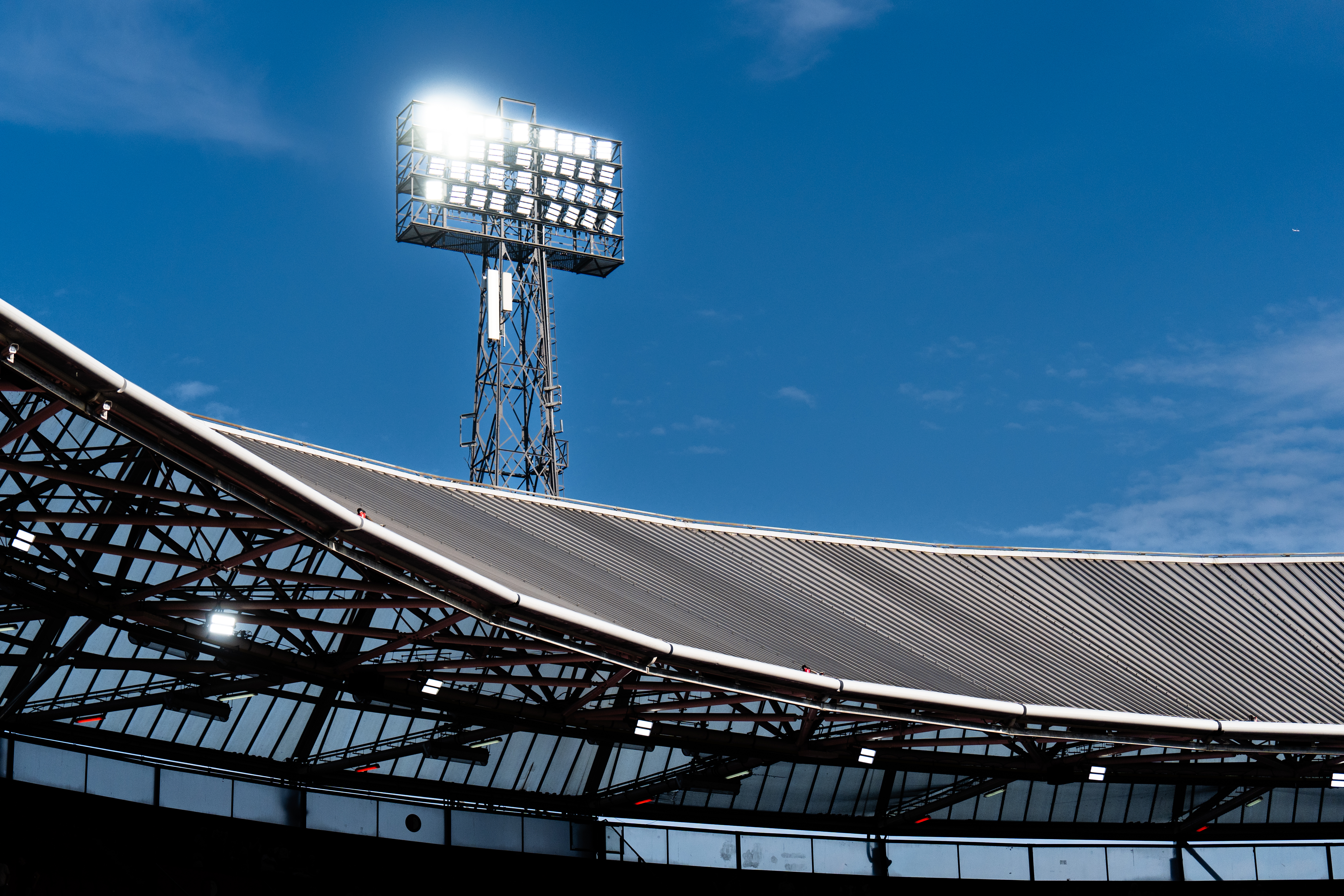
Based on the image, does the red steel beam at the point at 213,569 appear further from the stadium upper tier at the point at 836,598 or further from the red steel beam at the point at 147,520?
the stadium upper tier at the point at 836,598

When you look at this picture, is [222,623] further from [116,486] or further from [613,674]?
[613,674]

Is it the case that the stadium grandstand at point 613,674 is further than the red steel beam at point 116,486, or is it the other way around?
the stadium grandstand at point 613,674

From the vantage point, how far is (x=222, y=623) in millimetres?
26172

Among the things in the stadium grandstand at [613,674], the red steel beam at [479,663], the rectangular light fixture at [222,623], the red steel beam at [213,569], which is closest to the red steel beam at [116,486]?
the stadium grandstand at [613,674]

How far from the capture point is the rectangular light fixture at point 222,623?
26.1 meters

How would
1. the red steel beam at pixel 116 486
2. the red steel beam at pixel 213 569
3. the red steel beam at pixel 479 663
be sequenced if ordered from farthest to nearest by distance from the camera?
the red steel beam at pixel 479 663 < the red steel beam at pixel 213 569 < the red steel beam at pixel 116 486

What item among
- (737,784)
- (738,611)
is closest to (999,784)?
(737,784)

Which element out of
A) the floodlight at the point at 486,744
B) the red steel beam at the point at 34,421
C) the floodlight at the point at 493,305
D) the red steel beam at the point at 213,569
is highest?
the floodlight at the point at 493,305

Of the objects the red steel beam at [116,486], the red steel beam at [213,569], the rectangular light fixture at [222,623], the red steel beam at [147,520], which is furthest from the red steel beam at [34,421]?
the rectangular light fixture at [222,623]

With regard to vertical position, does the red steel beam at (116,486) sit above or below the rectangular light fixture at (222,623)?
above

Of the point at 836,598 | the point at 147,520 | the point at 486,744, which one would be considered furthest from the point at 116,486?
the point at 836,598

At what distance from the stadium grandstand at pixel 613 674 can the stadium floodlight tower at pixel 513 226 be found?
54.7 feet

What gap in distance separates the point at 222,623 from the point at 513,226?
40346mm

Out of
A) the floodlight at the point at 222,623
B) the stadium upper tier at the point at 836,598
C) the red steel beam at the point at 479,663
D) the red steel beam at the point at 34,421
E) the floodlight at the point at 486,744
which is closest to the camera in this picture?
the red steel beam at the point at 34,421
